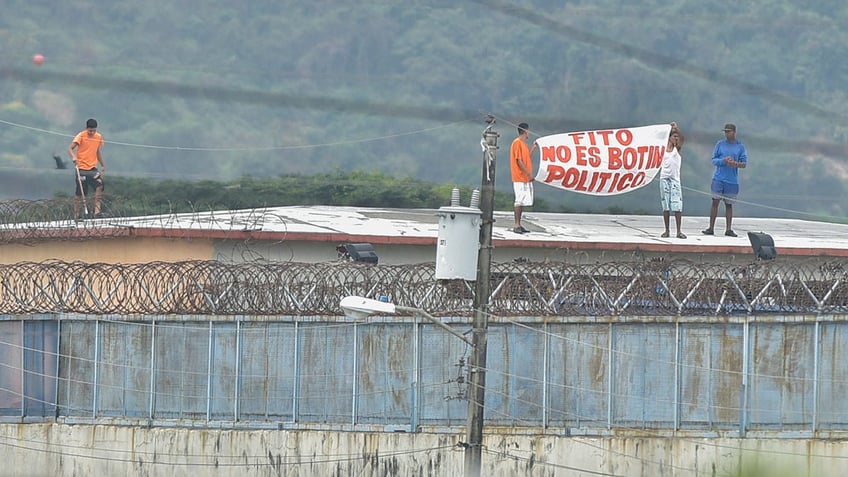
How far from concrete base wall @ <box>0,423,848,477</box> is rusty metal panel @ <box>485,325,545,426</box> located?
1.65 ft

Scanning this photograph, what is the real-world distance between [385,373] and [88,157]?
26.0 feet

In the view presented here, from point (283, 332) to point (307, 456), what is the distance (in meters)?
1.65

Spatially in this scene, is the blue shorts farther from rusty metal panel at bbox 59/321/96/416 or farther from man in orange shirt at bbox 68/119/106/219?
rusty metal panel at bbox 59/321/96/416

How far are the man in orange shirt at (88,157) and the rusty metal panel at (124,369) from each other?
15.4 feet

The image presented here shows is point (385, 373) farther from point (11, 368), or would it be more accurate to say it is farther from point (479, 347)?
point (11, 368)

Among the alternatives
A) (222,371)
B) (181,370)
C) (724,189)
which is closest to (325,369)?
(222,371)

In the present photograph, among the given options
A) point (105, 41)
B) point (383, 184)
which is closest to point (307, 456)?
point (105, 41)

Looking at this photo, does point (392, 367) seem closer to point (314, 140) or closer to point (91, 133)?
point (314, 140)

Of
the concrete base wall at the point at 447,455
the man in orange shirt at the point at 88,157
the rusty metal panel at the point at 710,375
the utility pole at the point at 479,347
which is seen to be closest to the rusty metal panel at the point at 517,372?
the concrete base wall at the point at 447,455

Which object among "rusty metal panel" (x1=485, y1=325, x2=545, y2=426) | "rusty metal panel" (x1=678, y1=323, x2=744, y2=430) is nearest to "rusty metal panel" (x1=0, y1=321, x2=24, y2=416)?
"rusty metal panel" (x1=485, y1=325, x2=545, y2=426)

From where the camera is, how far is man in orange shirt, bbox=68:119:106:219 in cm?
2267

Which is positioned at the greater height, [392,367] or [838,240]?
[838,240]

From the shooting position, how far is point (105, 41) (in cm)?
1330

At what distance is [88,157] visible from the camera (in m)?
23.0
